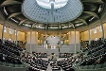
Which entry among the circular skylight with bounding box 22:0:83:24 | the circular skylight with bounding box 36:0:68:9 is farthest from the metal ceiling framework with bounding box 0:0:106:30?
the circular skylight with bounding box 36:0:68:9

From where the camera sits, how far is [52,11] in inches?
1777

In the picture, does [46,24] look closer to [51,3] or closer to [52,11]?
[52,11]

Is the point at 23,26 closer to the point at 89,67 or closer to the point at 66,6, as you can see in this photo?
the point at 66,6

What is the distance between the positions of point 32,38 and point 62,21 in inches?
371

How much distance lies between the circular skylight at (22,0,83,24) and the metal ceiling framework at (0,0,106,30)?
1.32 m

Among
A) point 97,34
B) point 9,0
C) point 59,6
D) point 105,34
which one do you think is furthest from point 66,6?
point 9,0

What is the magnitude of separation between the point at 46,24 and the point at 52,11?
392 cm

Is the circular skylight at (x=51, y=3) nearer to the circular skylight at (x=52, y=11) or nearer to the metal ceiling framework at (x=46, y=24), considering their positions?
the circular skylight at (x=52, y=11)

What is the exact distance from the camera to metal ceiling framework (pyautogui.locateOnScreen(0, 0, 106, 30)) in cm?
2914

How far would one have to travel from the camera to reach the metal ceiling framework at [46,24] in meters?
29.1

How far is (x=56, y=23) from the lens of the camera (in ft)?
147

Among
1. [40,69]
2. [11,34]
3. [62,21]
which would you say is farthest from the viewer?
[62,21]

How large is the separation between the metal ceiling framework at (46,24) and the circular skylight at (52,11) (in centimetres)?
132

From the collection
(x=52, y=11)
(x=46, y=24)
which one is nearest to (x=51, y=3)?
(x=52, y=11)
